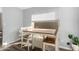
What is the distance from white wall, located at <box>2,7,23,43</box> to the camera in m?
1.20

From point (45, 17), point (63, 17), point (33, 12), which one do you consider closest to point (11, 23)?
point (33, 12)

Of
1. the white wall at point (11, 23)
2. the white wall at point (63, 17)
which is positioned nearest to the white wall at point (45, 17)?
the white wall at point (63, 17)

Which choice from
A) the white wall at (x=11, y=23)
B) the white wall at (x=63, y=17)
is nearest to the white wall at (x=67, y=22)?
the white wall at (x=63, y=17)

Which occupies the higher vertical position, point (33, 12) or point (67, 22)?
point (33, 12)

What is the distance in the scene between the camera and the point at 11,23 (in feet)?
3.96

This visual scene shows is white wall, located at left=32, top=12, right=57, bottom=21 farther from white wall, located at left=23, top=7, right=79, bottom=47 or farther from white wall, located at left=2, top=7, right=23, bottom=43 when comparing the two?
white wall, located at left=2, top=7, right=23, bottom=43

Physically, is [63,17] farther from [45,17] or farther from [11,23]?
[11,23]

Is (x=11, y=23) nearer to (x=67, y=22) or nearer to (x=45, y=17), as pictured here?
→ (x=45, y=17)

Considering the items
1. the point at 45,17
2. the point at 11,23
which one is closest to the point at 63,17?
the point at 45,17

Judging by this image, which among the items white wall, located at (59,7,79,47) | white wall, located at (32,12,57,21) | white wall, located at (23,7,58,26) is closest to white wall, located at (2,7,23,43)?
white wall, located at (23,7,58,26)

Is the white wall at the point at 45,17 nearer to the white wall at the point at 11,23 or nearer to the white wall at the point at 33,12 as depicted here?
the white wall at the point at 33,12

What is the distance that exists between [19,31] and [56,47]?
500 mm

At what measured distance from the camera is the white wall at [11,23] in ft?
3.92

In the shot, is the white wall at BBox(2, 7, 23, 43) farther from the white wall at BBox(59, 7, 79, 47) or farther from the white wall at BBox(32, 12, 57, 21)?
the white wall at BBox(59, 7, 79, 47)
